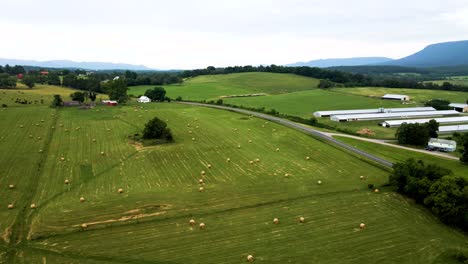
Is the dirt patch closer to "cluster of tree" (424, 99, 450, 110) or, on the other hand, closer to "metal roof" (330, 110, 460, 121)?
"metal roof" (330, 110, 460, 121)

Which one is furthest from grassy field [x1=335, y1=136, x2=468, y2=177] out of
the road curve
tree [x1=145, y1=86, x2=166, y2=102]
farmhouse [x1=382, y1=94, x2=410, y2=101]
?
farmhouse [x1=382, y1=94, x2=410, y2=101]

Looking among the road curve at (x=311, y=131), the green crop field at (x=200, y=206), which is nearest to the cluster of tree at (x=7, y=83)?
the green crop field at (x=200, y=206)

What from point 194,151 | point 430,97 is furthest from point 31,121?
point 430,97

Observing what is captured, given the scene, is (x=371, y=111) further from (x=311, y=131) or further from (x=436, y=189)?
(x=436, y=189)

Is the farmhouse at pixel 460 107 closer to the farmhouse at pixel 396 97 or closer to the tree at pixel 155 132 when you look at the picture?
the farmhouse at pixel 396 97

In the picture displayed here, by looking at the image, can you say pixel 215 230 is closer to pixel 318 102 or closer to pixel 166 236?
pixel 166 236

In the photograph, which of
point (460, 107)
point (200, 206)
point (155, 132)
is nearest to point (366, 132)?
point (155, 132)

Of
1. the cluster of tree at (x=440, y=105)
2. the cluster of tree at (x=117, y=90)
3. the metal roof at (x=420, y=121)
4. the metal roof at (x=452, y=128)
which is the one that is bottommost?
the metal roof at (x=452, y=128)
